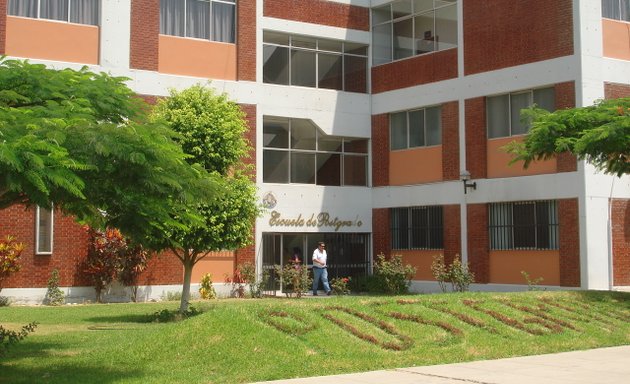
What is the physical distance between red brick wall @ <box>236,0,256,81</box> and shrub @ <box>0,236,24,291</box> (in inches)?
386

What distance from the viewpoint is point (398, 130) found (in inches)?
1291

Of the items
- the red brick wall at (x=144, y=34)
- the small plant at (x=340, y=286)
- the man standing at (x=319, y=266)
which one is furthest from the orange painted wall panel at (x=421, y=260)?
the red brick wall at (x=144, y=34)

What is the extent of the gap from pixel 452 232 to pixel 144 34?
40.9ft

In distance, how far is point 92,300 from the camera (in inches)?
1055

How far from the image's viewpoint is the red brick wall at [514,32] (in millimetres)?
26734

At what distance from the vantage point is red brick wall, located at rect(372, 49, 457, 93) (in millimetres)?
30547

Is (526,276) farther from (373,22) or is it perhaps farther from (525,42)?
(373,22)

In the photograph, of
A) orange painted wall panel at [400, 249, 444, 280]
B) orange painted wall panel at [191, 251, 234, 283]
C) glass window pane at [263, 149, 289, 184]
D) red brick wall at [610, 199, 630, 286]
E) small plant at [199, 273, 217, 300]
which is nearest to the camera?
red brick wall at [610, 199, 630, 286]

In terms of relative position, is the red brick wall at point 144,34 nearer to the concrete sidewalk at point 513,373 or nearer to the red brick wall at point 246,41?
the red brick wall at point 246,41

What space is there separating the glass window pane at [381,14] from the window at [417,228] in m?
7.50

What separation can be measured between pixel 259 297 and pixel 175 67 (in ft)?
27.3

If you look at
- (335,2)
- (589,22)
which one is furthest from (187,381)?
(335,2)

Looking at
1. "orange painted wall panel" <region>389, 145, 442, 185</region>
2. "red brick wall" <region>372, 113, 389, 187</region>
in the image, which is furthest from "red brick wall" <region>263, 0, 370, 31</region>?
"orange painted wall panel" <region>389, 145, 442, 185</region>

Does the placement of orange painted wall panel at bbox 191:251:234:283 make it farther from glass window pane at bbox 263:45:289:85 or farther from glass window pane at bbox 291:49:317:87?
glass window pane at bbox 291:49:317:87
